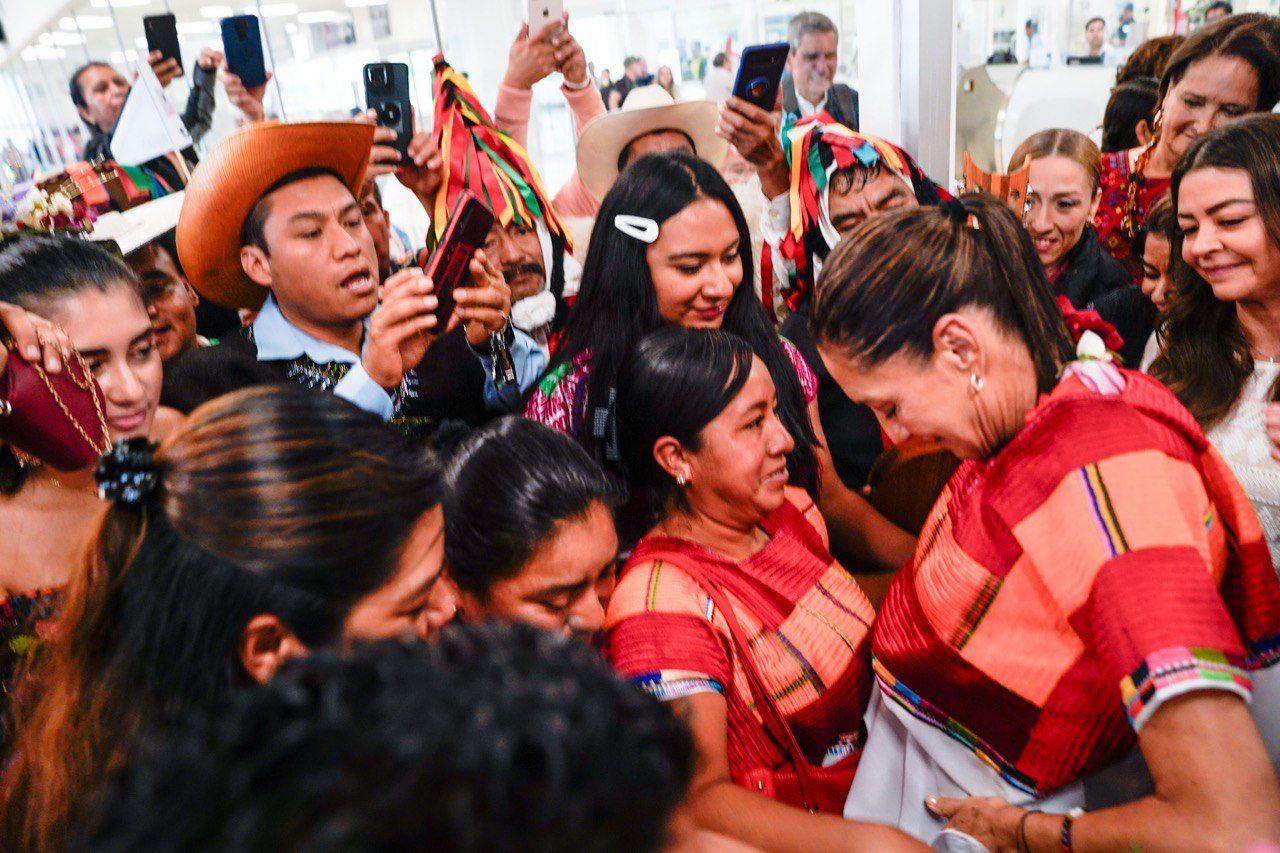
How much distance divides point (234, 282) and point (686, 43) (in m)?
4.59

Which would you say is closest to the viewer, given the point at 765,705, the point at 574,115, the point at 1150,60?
the point at 765,705

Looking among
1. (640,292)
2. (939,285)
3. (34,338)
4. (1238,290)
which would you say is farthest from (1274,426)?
(34,338)

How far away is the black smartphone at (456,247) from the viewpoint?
5.75 ft

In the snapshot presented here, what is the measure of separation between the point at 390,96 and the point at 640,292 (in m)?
0.91

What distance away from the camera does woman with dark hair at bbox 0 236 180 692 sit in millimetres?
1493

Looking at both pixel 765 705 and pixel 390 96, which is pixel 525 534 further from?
pixel 390 96

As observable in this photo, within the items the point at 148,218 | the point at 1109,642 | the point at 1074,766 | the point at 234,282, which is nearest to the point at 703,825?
the point at 1074,766

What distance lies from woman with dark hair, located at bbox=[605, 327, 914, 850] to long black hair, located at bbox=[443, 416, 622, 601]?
17 cm

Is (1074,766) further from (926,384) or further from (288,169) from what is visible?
(288,169)

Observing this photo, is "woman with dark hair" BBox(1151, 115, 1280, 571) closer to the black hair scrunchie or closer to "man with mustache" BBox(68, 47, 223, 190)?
the black hair scrunchie

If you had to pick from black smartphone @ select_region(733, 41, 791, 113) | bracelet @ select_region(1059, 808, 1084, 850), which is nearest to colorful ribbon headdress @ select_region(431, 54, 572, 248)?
black smartphone @ select_region(733, 41, 791, 113)

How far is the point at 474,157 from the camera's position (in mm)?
2465

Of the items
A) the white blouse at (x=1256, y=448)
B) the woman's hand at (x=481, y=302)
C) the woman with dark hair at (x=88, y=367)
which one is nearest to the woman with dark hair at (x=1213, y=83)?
the white blouse at (x=1256, y=448)

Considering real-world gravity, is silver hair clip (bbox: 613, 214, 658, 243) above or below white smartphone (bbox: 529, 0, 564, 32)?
below
